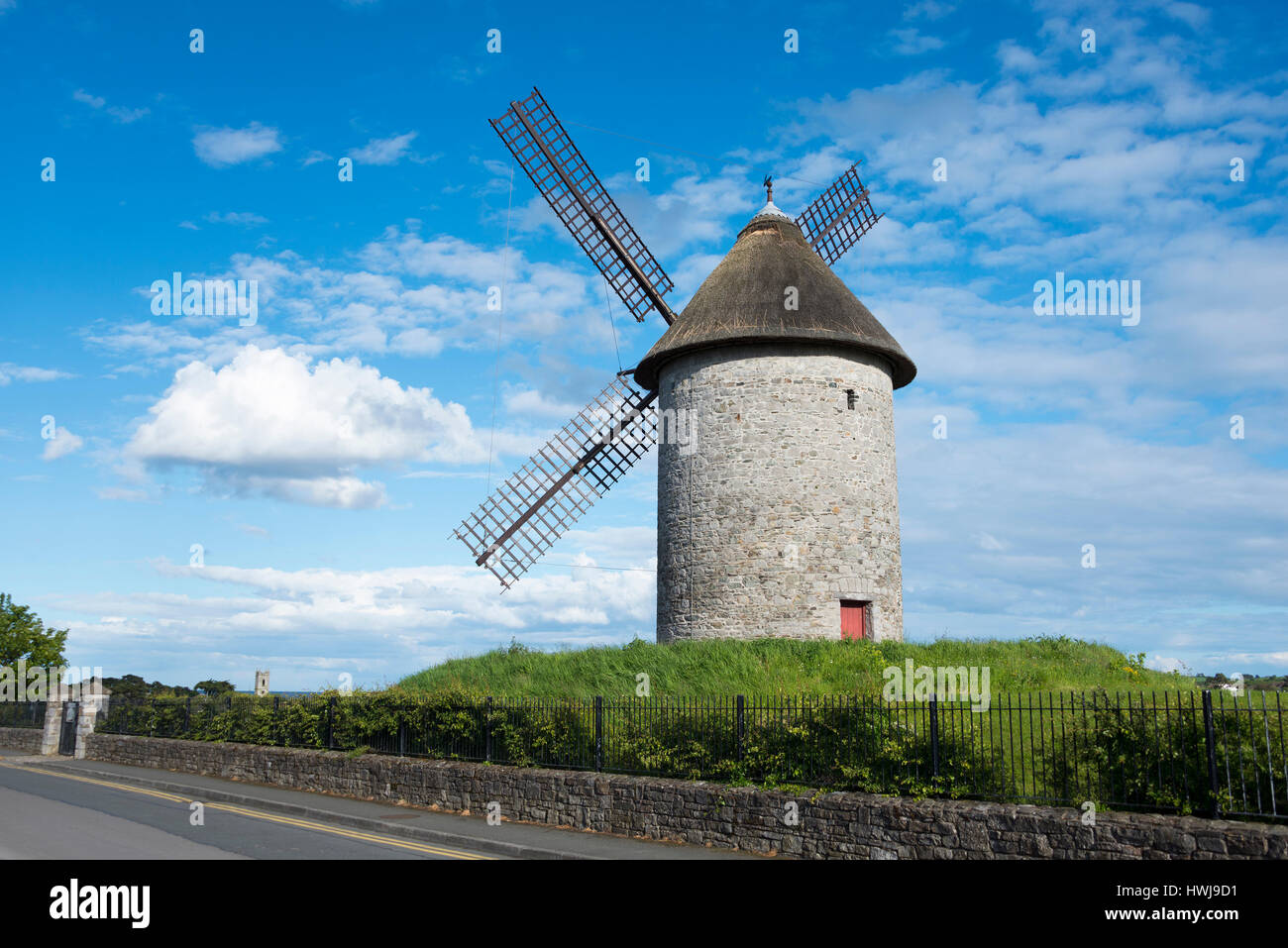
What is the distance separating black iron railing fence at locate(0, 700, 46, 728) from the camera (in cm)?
2833

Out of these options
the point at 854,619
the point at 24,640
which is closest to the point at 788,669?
the point at 854,619

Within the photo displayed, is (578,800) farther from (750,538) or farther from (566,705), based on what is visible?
(750,538)

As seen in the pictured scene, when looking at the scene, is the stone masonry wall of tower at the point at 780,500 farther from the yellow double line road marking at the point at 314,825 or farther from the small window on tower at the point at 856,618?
the yellow double line road marking at the point at 314,825

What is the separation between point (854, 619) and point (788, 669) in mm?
3451

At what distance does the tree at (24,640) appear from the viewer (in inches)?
1554

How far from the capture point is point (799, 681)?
15.2m

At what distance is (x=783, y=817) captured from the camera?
10234 millimetres

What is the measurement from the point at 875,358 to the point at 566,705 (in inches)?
439

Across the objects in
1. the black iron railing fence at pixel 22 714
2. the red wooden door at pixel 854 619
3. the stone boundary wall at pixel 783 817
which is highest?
the red wooden door at pixel 854 619

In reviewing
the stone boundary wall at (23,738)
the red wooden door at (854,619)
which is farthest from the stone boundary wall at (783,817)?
the stone boundary wall at (23,738)

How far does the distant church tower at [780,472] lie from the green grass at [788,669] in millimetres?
1101

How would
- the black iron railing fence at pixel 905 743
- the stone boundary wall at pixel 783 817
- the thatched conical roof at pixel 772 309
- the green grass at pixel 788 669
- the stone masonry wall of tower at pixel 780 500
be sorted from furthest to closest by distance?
1. the thatched conical roof at pixel 772 309
2. the stone masonry wall of tower at pixel 780 500
3. the green grass at pixel 788 669
4. the black iron railing fence at pixel 905 743
5. the stone boundary wall at pixel 783 817

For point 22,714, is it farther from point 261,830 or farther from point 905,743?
point 905,743

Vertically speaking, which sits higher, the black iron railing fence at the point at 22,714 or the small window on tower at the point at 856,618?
the small window on tower at the point at 856,618
